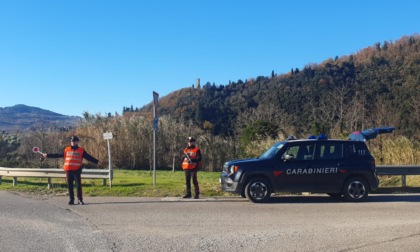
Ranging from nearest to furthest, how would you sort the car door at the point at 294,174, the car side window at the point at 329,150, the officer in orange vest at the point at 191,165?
the car door at the point at 294,174 < the car side window at the point at 329,150 < the officer in orange vest at the point at 191,165

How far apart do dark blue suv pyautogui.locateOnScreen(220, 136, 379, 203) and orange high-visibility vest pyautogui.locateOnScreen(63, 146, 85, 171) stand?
4094 millimetres

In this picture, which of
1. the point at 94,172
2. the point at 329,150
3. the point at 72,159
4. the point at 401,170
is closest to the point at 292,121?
the point at 401,170

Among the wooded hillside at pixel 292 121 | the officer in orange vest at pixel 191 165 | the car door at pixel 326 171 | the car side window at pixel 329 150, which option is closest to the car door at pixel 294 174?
the car door at pixel 326 171

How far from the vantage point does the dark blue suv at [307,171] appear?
41.0 ft

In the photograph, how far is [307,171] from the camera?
12594 millimetres

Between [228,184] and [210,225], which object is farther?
[228,184]

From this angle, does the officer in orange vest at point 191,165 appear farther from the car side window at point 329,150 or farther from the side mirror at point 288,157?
the car side window at point 329,150

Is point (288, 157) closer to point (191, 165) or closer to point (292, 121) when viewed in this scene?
point (191, 165)

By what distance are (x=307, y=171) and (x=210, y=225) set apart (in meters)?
4.51

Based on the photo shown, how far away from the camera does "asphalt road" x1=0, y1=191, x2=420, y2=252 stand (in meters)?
7.37

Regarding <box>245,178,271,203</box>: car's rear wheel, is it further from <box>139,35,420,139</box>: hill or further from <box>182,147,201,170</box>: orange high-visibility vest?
<box>139,35,420,139</box>: hill

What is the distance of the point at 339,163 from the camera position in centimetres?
1280

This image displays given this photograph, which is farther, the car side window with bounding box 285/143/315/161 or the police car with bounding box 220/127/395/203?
the car side window with bounding box 285/143/315/161

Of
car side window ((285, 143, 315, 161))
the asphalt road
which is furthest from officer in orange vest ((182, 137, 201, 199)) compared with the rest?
car side window ((285, 143, 315, 161))
